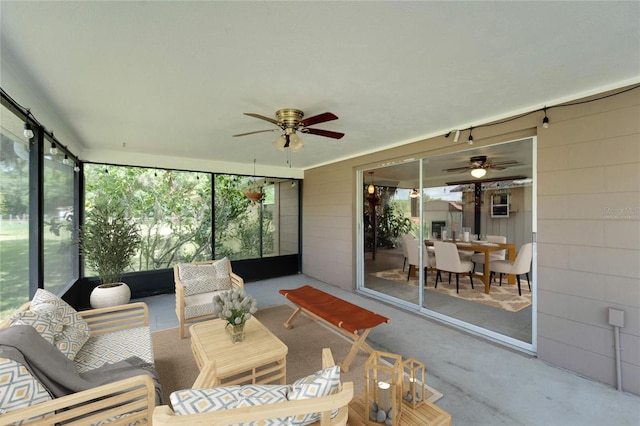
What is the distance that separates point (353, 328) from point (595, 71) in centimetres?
286

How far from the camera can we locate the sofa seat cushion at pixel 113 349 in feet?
6.87

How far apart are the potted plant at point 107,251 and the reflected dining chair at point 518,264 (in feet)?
17.1

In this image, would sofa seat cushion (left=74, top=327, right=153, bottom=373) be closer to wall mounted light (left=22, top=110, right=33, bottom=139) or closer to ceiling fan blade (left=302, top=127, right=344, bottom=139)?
wall mounted light (left=22, top=110, right=33, bottom=139)

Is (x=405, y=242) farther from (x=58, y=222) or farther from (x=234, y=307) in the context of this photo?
(x=58, y=222)

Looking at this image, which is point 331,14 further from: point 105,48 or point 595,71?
point 595,71

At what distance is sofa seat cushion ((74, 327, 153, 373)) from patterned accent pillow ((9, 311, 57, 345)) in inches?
11.9

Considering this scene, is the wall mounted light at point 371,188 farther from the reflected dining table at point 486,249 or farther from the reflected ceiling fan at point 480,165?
the reflected ceiling fan at point 480,165

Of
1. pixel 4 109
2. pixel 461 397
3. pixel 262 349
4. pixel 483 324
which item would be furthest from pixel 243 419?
pixel 483 324

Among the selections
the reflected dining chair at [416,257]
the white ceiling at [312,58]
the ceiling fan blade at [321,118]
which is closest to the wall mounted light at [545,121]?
the white ceiling at [312,58]

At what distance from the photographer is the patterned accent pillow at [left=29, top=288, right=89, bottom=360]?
6.60 feet

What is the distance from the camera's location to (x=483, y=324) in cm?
355

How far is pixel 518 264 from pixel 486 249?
0.44 m

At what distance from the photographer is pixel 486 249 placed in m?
3.97

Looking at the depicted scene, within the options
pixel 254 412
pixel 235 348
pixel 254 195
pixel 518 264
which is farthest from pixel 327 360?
pixel 254 195
